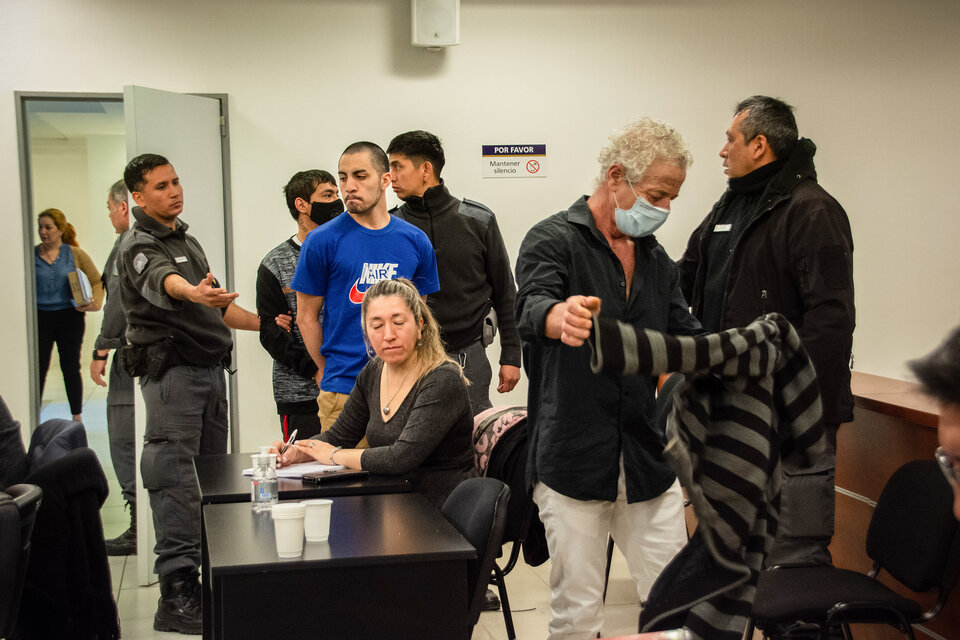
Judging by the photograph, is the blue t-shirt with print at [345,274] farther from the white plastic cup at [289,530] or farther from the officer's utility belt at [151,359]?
the white plastic cup at [289,530]

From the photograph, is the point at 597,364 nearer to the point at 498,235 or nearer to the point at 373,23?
the point at 498,235

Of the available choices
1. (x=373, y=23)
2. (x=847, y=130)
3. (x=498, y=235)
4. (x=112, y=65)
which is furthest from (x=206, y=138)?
(x=847, y=130)

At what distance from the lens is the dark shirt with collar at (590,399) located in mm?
2363

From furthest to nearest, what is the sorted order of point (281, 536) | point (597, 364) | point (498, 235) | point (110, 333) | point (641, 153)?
point (110, 333) < point (498, 235) < point (641, 153) < point (281, 536) < point (597, 364)

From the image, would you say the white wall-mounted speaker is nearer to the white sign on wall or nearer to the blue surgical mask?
the white sign on wall

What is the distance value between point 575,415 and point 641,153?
2.22 feet

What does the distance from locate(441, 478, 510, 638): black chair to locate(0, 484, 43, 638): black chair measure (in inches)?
41.7

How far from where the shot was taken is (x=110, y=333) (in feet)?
14.8

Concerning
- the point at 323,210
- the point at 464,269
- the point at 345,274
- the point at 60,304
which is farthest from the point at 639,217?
the point at 60,304

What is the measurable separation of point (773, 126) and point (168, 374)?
7.99 ft

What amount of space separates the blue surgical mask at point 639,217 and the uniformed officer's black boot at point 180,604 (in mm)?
2330

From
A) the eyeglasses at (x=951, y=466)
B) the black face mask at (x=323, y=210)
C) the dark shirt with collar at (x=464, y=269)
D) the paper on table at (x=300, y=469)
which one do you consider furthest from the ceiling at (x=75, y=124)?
the eyeglasses at (x=951, y=466)

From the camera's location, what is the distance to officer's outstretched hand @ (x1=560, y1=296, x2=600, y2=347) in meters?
1.71

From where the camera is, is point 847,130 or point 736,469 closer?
point 736,469
